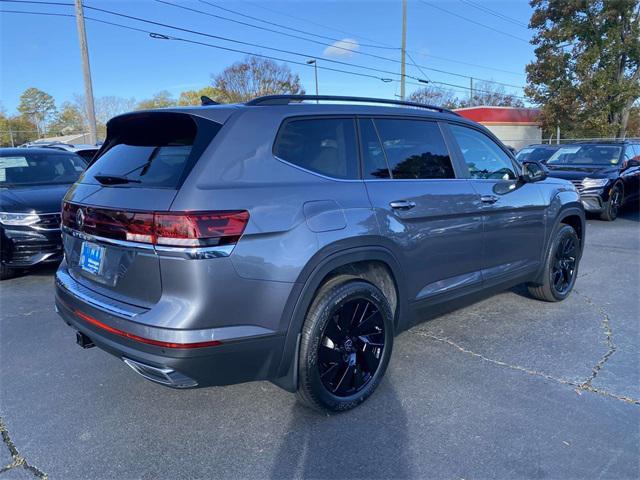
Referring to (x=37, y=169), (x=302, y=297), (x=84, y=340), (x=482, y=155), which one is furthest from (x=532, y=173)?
(x=37, y=169)

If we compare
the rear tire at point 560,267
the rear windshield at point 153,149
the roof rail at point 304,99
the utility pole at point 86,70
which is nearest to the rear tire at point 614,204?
the rear tire at point 560,267

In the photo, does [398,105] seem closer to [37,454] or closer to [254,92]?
[37,454]

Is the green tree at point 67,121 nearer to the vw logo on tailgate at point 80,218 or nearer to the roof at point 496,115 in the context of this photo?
the roof at point 496,115

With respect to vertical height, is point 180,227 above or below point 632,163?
below

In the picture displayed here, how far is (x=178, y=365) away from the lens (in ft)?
7.52

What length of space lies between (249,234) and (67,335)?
9.22 ft

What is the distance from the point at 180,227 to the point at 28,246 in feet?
14.3

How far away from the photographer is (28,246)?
5570mm

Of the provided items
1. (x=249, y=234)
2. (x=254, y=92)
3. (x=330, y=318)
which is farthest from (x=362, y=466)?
(x=254, y=92)

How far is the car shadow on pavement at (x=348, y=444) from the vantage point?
2.43 meters

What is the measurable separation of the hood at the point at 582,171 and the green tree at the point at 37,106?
78858mm

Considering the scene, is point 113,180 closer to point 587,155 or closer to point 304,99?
point 304,99

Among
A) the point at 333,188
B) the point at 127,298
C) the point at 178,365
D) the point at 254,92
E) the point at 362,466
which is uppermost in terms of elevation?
the point at 254,92

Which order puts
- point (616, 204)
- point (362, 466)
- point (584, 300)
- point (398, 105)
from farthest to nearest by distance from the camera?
point (616, 204) → point (584, 300) → point (398, 105) → point (362, 466)
